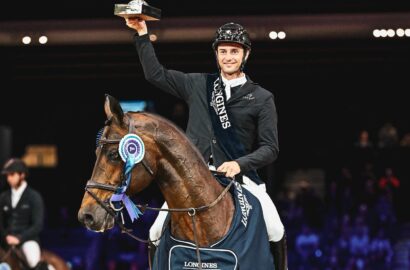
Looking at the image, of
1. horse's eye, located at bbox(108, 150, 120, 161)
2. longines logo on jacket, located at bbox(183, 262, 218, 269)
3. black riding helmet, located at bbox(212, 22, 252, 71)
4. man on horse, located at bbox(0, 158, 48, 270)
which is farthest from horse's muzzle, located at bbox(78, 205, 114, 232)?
man on horse, located at bbox(0, 158, 48, 270)

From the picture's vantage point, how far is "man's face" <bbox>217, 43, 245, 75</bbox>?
4.79 m

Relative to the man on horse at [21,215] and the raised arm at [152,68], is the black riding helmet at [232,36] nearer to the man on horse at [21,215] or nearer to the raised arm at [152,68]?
the raised arm at [152,68]

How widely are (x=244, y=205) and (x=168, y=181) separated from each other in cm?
39

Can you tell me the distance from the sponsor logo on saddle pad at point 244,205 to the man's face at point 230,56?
0.55 meters

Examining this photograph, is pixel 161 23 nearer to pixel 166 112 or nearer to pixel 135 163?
pixel 166 112

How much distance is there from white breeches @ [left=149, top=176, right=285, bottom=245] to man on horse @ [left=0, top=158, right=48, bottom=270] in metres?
5.53

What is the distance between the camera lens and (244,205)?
15.0 ft

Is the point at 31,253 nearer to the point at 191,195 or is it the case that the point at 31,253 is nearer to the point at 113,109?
the point at 191,195

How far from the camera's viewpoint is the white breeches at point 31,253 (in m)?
10.1

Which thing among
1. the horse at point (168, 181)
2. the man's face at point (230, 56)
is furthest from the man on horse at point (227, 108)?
the horse at point (168, 181)

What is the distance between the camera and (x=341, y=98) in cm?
1388

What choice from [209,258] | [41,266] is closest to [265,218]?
[209,258]

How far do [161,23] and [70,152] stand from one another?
3.89 m

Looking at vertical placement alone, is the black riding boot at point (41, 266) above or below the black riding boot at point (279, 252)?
below
